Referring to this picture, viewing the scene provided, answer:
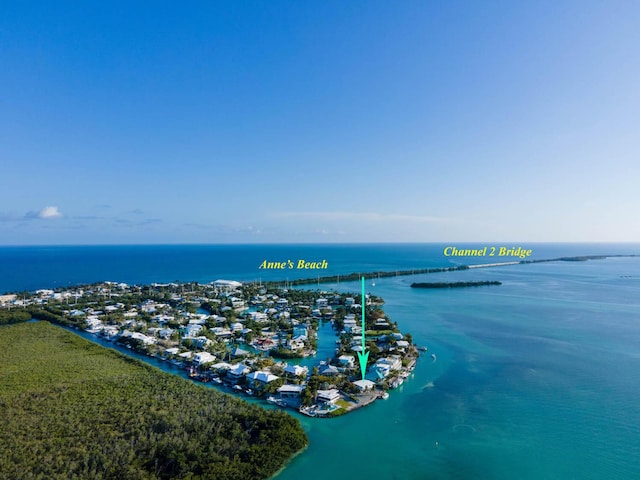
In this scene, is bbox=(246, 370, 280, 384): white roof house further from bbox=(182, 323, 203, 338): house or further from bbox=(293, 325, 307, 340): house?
bbox=(182, 323, 203, 338): house

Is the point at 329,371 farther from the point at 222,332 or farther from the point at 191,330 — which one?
the point at 191,330

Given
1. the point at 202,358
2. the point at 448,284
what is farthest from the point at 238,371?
the point at 448,284

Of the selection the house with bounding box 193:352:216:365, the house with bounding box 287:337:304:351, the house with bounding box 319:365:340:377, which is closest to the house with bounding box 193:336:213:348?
the house with bounding box 193:352:216:365

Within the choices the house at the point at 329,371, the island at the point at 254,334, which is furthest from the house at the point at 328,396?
the house at the point at 329,371

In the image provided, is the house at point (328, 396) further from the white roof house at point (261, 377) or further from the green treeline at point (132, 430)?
the green treeline at point (132, 430)

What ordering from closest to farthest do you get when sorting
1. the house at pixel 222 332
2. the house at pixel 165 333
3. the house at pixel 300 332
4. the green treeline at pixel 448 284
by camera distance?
1. the house at pixel 165 333
2. the house at pixel 300 332
3. the house at pixel 222 332
4. the green treeline at pixel 448 284
